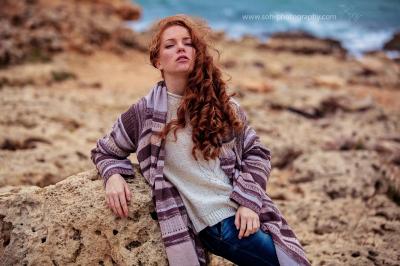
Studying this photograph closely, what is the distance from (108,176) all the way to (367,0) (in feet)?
132

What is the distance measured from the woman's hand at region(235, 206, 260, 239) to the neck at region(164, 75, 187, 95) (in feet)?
2.30

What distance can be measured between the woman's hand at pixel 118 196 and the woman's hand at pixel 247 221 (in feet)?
1.81

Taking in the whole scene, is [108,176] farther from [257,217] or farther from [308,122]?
[308,122]

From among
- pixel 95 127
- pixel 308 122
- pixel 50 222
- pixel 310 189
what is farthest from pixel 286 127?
pixel 50 222

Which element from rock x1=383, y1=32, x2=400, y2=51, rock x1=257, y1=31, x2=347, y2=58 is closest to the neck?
rock x1=257, y1=31, x2=347, y2=58

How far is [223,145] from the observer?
2309mm

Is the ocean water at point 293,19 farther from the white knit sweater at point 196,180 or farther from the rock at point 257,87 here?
the white knit sweater at point 196,180

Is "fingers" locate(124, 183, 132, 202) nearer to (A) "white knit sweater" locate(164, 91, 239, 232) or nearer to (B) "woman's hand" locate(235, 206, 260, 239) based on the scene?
(A) "white knit sweater" locate(164, 91, 239, 232)

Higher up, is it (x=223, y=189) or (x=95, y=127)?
(x=95, y=127)

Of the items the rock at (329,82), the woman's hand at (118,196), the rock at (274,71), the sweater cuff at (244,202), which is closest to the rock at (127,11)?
the rock at (274,71)

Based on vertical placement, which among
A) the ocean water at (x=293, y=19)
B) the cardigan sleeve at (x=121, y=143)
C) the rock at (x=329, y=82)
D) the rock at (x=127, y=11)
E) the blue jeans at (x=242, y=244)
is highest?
the ocean water at (x=293, y=19)

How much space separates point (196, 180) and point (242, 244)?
39 cm

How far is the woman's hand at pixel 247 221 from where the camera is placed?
2.12m

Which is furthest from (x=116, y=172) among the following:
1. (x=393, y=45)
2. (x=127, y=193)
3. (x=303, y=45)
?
(x=393, y=45)
